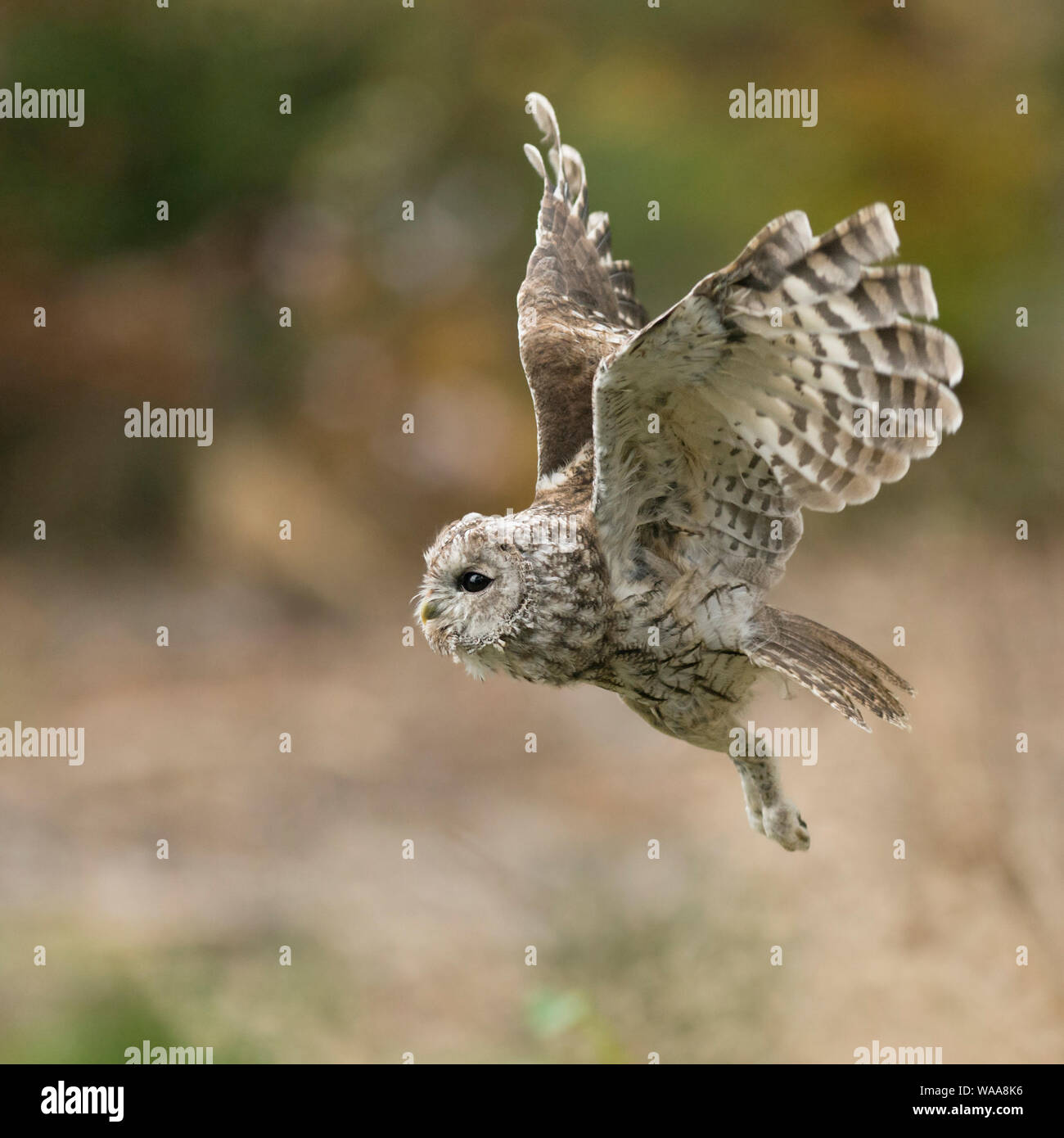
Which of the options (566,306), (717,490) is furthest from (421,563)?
(717,490)

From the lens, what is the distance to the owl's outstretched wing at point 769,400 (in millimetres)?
2551

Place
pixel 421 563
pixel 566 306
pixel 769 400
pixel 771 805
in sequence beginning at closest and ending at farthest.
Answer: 1. pixel 769 400
2. pixel 771 805
3. pixel 566 306
4. pixel 421 563

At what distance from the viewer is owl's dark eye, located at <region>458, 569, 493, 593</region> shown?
2980 millimetres

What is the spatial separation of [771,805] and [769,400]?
3.87 ft

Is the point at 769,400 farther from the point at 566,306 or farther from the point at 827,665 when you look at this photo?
the point at 566,306

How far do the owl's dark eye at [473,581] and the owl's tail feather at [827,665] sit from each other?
65cm

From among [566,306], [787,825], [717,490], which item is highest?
[566,306]

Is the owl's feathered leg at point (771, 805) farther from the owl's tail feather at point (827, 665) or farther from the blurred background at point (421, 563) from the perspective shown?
the blurred background at point (421, 563)

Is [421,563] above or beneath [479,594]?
above

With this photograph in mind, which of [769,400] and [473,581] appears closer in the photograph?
[769,400]

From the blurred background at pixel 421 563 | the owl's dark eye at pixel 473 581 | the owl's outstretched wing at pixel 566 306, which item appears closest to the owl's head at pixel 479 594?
the owl's dark eye at pixel 473 581

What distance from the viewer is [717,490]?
124 inches

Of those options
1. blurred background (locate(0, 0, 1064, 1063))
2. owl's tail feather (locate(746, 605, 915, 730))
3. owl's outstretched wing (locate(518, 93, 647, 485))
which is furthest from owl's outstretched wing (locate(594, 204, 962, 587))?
blurred background (locate(0, 0, 1064, 1063))

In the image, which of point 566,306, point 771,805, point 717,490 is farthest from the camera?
point 566,306
